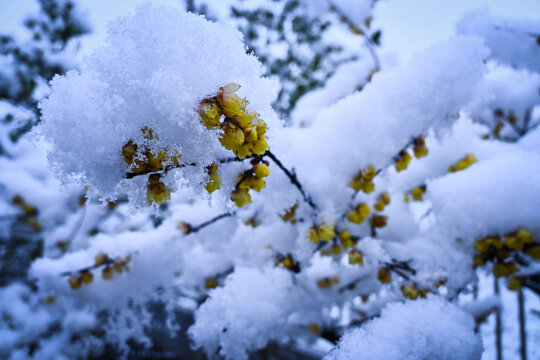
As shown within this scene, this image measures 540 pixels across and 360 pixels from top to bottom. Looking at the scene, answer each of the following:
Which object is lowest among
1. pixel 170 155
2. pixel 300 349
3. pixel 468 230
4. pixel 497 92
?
pixel 170 155

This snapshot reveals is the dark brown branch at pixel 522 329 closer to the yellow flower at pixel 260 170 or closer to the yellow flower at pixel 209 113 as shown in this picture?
the yellow flower at pixel 260 170

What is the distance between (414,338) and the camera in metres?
0.75

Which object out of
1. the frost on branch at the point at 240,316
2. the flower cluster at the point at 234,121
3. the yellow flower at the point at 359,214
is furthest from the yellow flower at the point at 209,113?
the frost on branch at the point at 240,316

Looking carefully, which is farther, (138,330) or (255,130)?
(138,330)

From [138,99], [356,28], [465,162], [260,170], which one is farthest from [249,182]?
[356,28]

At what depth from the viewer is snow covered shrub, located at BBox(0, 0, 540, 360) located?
0.52 meters

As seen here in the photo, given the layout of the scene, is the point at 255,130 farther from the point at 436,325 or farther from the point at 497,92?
the point at 497,92

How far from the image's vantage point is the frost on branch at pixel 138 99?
0.50 metres

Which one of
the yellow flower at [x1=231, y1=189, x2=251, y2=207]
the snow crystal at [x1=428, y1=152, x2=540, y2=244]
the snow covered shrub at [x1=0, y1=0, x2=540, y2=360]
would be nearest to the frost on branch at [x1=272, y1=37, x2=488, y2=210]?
the snow covered shrub at [x1=0, y1=0, x2=540, y2=360]

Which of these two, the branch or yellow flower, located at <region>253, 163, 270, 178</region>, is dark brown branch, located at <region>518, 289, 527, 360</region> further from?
yellow flower, located at <region>253, 163, 270, 178</region>

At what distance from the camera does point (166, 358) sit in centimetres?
322

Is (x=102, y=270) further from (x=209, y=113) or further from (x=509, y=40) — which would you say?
(x=509, y=40)

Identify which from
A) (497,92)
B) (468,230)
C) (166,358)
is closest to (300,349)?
(166,358)

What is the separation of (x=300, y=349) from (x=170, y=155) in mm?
3224
